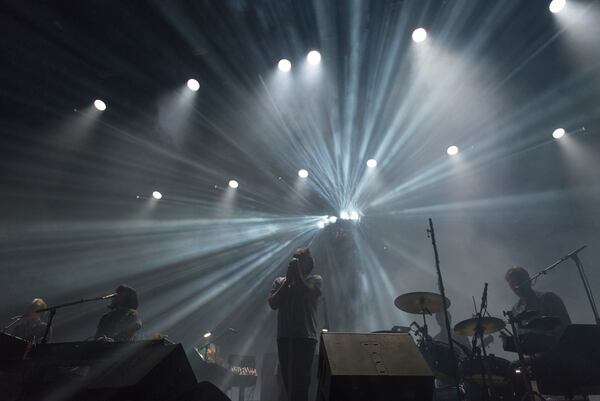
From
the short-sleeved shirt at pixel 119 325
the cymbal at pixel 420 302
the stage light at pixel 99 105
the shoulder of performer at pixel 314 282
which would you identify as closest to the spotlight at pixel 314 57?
the stage light at pixel 99 105

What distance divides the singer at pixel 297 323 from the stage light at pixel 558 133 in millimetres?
7043

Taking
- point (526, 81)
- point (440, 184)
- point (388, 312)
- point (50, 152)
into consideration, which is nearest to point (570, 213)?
point (440, 184)

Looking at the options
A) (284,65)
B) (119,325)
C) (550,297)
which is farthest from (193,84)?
(550,297)

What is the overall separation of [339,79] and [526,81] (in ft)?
11.8

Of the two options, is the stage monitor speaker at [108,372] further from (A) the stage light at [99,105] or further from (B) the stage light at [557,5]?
(B) the stage light at [557,5]

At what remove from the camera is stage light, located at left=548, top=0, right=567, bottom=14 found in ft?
19.4

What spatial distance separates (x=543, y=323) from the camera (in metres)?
4.30

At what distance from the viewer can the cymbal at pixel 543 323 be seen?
4289 mm

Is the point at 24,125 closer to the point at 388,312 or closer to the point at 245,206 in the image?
the point at 245,206

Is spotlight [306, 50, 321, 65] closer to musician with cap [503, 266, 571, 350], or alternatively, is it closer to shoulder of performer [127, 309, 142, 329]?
musician with cap [503, 266, 571, 350]

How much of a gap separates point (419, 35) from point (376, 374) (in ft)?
20.2

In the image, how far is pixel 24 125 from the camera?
7473mm

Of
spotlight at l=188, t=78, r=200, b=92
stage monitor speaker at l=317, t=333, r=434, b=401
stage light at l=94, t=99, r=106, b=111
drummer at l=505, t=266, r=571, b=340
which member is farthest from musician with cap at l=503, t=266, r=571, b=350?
stage light at l=94, t=99, r=106, b=111

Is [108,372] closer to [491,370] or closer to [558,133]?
[491,370]
